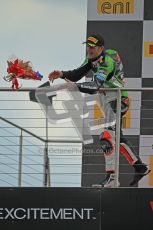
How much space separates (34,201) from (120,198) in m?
0.79

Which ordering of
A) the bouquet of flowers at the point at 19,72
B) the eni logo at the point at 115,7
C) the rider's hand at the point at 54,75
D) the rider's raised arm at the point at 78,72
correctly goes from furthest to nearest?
the eni logo at the point at 115,7 → the rider's raised arm at the point at 78,72 → the rider's hand at the point at 54,75 → the bouquet of flowers at the point at 19,72

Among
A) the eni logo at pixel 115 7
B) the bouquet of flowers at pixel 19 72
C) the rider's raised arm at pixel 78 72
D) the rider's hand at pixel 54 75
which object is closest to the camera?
the bouquet of flowers at pixel 19 72

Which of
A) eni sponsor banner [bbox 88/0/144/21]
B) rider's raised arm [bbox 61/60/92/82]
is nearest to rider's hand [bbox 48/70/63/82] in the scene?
rider's raised arm [bbox 61/60/92/82]

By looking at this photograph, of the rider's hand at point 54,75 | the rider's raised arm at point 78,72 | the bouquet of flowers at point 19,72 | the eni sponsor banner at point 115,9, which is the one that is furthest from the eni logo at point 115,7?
the bouquet of flowers at point 19,72

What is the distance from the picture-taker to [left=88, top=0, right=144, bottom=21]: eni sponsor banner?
10672mm

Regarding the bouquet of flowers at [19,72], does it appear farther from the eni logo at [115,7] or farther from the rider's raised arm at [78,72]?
A: the eni logo at [115,7]

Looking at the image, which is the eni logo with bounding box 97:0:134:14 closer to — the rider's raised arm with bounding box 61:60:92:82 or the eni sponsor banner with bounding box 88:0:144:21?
the eni sponsor banner with bounding box 88:0:144:21

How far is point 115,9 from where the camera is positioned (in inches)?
421

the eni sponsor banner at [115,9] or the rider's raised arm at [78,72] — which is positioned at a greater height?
the eni sponsor banner at [115,9]

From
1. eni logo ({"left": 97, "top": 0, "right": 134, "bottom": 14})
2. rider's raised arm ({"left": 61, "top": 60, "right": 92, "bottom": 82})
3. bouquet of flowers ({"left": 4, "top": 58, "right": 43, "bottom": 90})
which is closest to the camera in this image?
bouquet of flowers ({"left": 4, "top": 58, "right": 43, "bottom": 90})

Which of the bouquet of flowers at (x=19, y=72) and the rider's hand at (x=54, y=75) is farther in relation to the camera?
the rider's hand at (x=54, y=75)

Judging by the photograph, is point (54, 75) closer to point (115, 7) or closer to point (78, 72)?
point (78, 72)

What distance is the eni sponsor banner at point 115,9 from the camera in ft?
35.0

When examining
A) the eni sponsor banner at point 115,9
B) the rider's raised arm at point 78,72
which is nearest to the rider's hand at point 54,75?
the rider's raised arm at point 78,72
